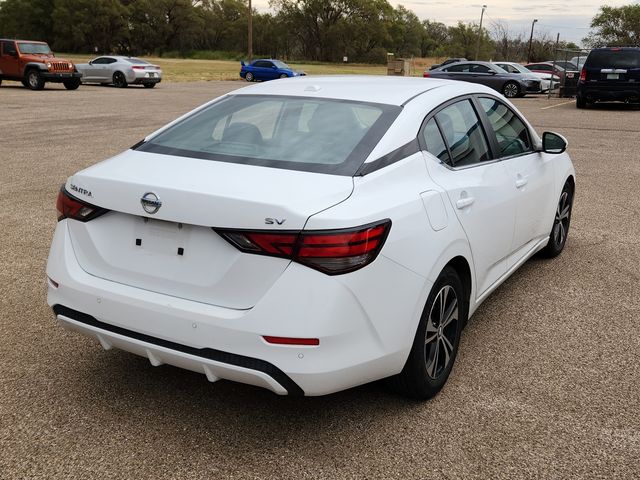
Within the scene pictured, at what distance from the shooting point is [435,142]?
3521 millimetres

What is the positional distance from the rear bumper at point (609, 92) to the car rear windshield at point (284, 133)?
20592 millimetres

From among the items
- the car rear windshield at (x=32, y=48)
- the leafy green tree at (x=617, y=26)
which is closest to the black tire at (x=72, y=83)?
the car rear windshield at (x=32, y=48)

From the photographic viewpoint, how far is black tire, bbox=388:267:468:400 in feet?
10.2

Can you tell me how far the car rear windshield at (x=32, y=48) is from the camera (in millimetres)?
26611

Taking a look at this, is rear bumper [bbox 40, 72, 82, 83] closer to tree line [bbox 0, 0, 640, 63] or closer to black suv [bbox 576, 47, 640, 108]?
black suv [bbox 576, 47, 640, 108]

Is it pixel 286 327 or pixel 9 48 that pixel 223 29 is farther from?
pixel 286 327

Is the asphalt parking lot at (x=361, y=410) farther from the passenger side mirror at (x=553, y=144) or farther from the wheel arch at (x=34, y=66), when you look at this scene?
the wheel arch at (x=34, y=66)

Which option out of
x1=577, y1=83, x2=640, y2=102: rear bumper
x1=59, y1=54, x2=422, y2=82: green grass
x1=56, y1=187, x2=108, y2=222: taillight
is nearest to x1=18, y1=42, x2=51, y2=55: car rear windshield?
x1=59, y1=54, x2=422, y2=82: green grass

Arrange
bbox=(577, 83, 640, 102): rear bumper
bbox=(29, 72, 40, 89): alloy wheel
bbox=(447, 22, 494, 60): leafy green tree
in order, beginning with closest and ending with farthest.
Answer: bbox=(577, 83, 640, 102): rear bumper < bbox=(29, 72, 40, 89): alloy wheel < bbox=(447, 22, 494, 60): leafy green tree

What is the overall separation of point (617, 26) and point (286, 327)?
93.6 meters

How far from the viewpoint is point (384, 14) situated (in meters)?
110

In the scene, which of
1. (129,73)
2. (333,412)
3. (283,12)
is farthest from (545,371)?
(283,12)

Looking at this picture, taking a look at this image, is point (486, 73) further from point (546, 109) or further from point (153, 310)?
point (153, 310)

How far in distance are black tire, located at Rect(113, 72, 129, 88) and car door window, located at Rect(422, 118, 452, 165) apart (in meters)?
30.3
